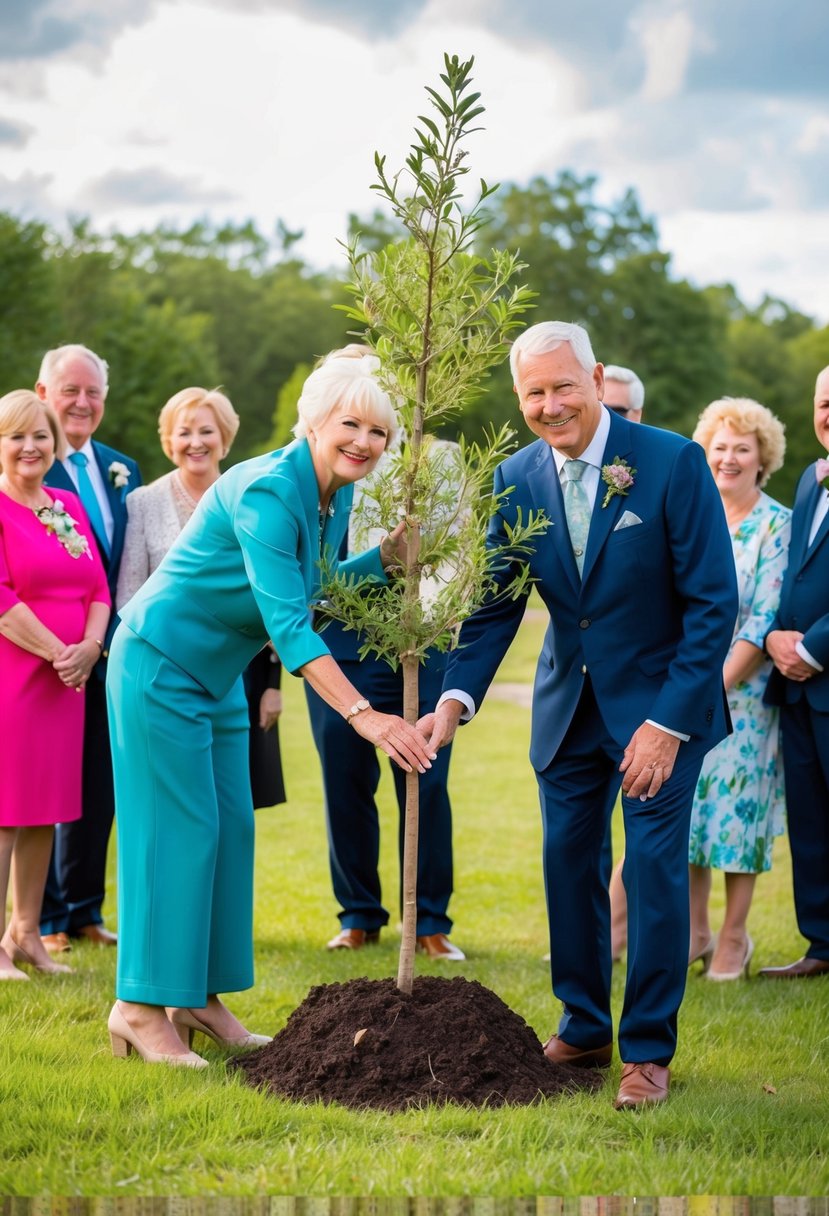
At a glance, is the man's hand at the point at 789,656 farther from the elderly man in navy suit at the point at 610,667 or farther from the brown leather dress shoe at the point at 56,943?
the brown leather dress shoe at the point at 56,943

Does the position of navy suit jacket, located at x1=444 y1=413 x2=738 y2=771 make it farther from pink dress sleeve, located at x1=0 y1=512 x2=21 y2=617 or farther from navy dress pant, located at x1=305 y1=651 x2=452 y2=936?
pink dress sleeve, located at x1=0 y1=512 x2=21 y2=617

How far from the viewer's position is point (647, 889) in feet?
15.4

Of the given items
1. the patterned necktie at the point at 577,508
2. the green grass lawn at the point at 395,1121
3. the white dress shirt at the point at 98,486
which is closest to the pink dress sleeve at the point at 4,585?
the white dress shirt at the point at 98,486

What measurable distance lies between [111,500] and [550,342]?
3511 millimetres

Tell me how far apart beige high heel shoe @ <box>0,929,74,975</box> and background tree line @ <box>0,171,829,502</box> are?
34592 millimetres

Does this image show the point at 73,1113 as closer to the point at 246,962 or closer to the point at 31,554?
the point at 246,962

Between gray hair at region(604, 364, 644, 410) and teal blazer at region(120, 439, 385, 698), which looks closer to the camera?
teal blazer at region(120, 439, 385, 698)

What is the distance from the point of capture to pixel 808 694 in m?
6.83

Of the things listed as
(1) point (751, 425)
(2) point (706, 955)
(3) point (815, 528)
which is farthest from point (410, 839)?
(1) point (751, 425)

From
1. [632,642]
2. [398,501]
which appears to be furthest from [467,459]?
[632,642]

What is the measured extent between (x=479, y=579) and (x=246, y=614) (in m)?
0.86

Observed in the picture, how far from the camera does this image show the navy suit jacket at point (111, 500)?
717 centimetres

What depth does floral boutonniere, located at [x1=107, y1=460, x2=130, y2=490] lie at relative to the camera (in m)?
7.46

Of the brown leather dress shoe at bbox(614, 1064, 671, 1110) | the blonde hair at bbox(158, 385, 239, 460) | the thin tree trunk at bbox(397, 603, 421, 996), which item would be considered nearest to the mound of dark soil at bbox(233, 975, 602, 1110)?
the thin tree trunk at bbox(397, 603, 421, 996)
